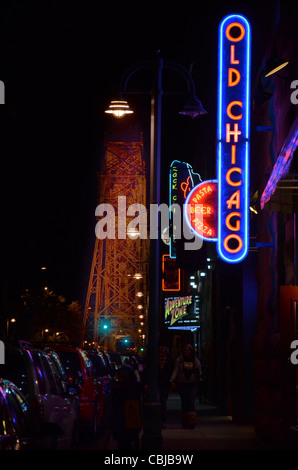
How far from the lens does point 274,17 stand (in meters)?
17.5

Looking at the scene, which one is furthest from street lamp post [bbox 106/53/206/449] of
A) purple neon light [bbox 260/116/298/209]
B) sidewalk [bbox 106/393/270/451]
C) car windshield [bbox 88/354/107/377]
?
car windshield [bbox 88/354/107/377]

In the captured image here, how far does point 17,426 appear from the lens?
25.1ft

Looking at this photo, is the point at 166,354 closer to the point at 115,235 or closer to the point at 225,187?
the point at 225,187

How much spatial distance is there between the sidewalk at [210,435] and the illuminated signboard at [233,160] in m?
3.57

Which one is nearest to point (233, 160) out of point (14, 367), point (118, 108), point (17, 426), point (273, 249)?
point (273, 249)

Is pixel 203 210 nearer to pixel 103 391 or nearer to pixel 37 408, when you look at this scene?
pixel 103 391

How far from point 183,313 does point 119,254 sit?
60.1 metres

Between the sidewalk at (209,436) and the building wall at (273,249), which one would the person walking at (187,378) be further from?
the building wall at (273,249)

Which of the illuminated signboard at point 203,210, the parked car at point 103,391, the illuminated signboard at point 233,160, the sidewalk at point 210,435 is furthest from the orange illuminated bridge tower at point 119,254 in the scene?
the illuminated signboard at point 233,160

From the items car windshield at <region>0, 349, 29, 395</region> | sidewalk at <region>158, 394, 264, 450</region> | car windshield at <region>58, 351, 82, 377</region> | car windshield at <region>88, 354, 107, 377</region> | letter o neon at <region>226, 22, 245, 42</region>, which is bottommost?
sidewalk at <region>158, 394, 264, 450</region>

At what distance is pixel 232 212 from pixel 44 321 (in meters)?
58.5

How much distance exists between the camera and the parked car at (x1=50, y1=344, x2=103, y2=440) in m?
16.5

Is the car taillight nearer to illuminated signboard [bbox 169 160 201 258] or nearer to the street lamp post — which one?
the street lamp post

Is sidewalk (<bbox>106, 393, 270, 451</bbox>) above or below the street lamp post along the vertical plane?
below
